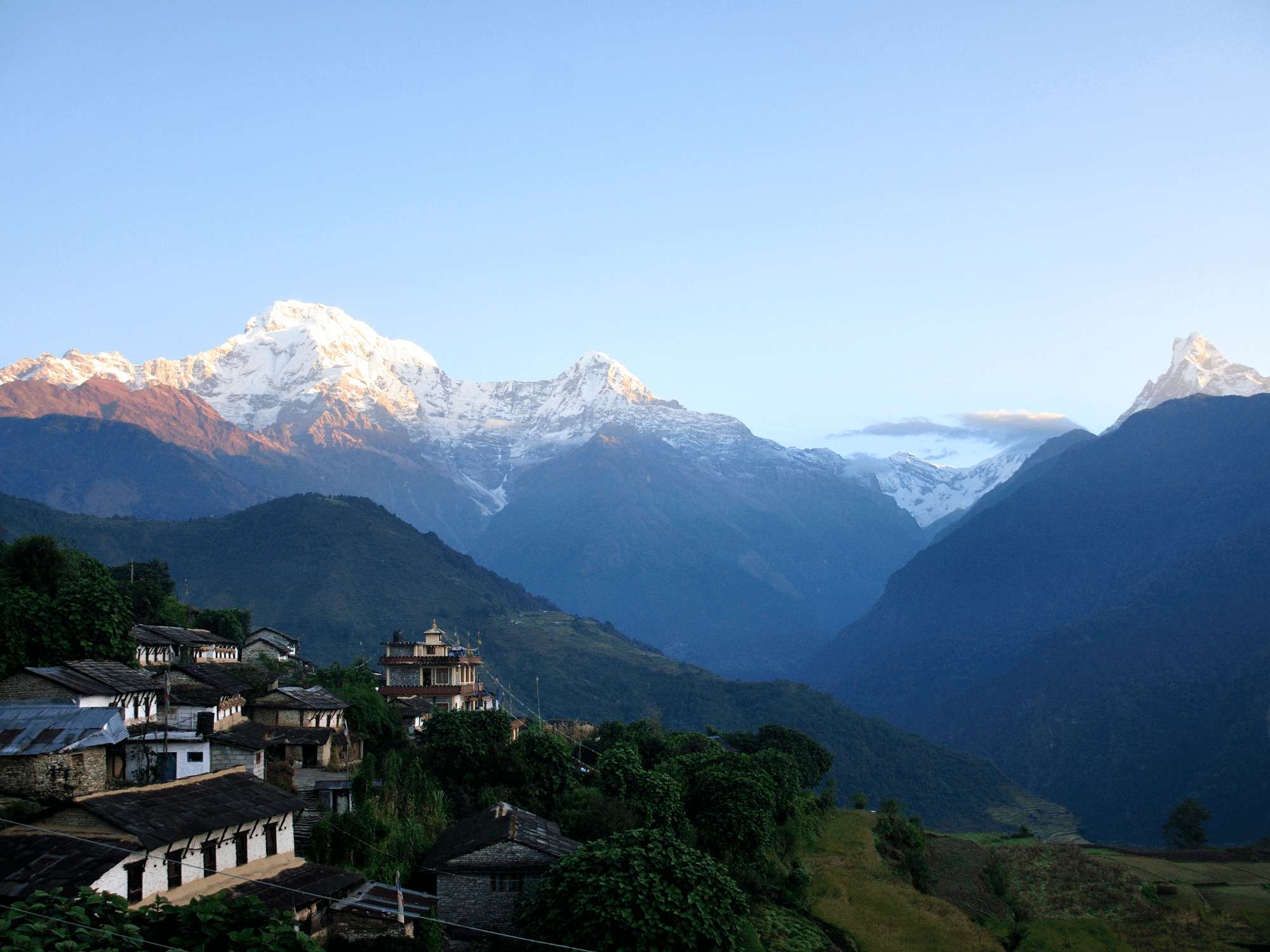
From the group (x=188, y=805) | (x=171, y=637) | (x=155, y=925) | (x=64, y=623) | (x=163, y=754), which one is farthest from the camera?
(x=171, y=637)

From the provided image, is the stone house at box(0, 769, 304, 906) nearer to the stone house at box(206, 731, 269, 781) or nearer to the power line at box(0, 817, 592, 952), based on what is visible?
the power line at box(0, 817, 592, 952)

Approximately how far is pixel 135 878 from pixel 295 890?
189 inches

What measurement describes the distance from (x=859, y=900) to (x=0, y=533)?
115 metres

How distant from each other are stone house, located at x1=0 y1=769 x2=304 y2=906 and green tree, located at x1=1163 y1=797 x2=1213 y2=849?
90701 millimetres

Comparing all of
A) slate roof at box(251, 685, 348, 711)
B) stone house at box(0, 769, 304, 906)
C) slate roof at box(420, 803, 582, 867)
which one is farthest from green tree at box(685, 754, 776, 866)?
stone house at box(0, 769, 304, 906)

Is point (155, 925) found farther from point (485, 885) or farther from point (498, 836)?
point (498, 836)

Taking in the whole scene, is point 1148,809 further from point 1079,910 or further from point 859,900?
point 859,900

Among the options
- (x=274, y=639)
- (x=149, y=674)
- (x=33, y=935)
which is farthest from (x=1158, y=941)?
(x=274, y=639)

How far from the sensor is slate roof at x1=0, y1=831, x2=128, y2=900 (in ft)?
78.1

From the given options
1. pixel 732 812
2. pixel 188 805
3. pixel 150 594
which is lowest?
pixel 732 812

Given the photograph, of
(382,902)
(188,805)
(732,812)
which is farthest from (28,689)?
(732,812)

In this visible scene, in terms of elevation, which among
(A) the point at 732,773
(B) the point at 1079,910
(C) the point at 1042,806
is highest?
(A) the point at 732,773

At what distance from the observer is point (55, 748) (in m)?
30.8

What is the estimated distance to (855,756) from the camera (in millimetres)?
180250
